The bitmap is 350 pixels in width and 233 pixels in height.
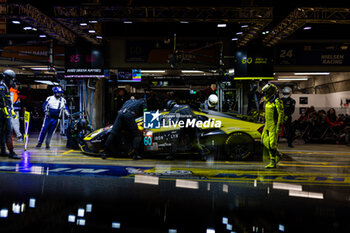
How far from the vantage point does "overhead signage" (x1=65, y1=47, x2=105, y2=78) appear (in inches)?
656

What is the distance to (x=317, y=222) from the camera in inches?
164

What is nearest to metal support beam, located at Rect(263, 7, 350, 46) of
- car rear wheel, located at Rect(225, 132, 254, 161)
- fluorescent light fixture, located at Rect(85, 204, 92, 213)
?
car rear wheel, located at Rect(225, 132, 254, 161)

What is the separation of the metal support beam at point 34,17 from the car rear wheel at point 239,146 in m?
8.23

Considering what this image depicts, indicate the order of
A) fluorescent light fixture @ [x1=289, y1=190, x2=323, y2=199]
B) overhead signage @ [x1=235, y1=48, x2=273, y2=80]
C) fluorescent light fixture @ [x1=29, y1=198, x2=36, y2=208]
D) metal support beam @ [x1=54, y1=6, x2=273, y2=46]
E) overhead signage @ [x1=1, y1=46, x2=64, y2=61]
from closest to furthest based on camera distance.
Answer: fluorescent light fixture @ [x1=29, y1=198, x2=36, y2=208]
fluorescent light fixture @ [x1=289, y1=190, x2=323, y2=199]
metal support beam @ [x1=54, y1=6, x2=273, y2=46]
overhead signage @ [x1=235, y1=48, x2=273, y2=80]
overhead signage @ [x1=1, y1=46, x2=64, y2=61]

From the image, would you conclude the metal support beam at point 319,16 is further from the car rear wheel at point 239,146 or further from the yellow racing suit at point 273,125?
the car rear wheel at point 239,146

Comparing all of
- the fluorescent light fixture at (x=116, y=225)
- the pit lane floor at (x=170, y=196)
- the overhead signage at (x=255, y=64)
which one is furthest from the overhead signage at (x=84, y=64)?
the fluorescent light fixture at (x=116, y=225)

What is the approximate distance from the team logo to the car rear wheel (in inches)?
76.4

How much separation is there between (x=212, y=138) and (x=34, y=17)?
26.0 ft

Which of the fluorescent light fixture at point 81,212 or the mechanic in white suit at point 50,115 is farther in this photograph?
the mechanic in white suit at point 50,115

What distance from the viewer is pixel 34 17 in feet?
40.2

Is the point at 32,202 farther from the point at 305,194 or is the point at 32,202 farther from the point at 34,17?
the point at 34,17

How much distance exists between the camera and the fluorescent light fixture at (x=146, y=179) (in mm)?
6414

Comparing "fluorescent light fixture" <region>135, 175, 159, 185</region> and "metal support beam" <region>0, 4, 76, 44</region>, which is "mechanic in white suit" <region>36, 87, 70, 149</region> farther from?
"fluorescent light fixture" <region>135, 175, 159, 185</region>

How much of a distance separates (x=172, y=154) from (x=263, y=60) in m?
9.01
